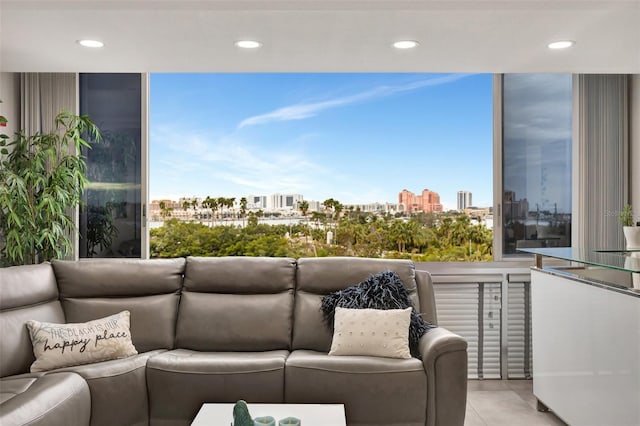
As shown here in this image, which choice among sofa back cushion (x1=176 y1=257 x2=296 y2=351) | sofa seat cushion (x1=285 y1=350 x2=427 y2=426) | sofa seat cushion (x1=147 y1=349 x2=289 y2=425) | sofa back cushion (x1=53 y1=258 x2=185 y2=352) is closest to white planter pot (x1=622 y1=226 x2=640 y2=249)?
sofa seat cushion (x1=285 y1=350 x2=427 y2=426)

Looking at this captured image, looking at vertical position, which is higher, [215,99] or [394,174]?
[215,99]

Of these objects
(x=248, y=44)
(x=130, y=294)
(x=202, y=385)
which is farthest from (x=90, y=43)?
(x=202, y=385)

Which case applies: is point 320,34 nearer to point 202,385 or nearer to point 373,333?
point 373,333

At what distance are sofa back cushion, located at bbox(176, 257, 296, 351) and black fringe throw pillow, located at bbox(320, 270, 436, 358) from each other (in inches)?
11.8

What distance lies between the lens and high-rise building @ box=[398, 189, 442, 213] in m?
4.59

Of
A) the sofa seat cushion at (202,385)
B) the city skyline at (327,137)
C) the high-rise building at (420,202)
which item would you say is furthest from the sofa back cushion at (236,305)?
the high-rise building at (420,202)

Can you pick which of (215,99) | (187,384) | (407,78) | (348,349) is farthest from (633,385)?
(215,99)

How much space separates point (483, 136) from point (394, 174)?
82 centimetres

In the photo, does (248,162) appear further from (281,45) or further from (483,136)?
(483,136)

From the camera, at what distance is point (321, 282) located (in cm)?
363

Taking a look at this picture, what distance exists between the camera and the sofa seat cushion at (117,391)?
9.21ft

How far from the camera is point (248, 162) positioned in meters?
4.64

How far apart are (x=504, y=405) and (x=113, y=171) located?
11.8 feet

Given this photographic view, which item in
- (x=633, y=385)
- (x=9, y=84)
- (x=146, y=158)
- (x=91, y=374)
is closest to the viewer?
(x=633, y=385)
